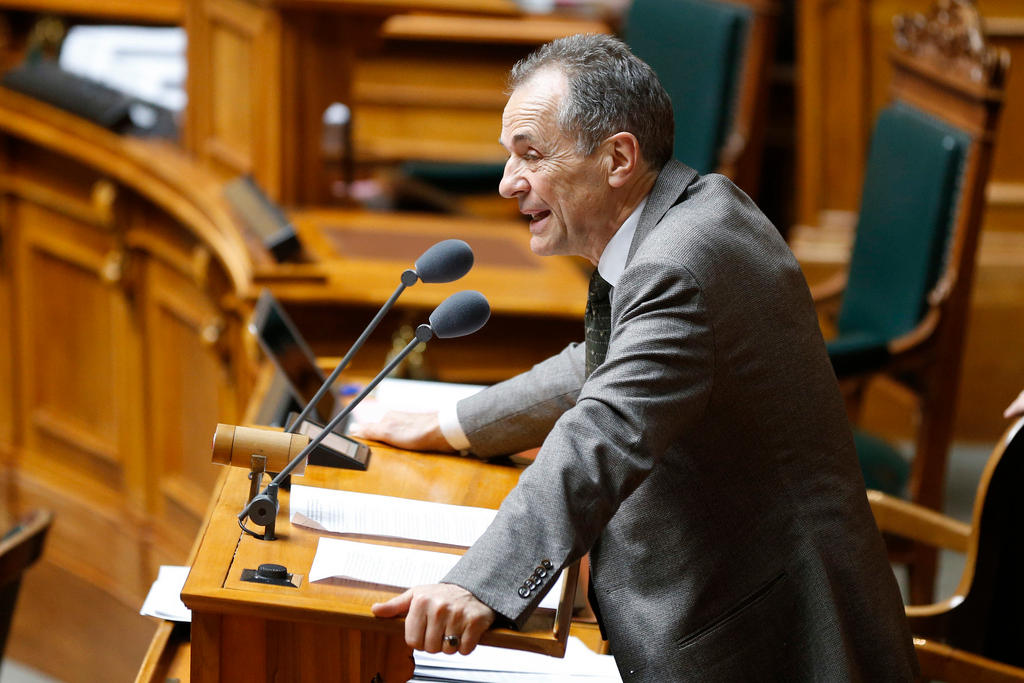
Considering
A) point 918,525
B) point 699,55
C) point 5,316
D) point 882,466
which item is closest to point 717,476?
point 918,525

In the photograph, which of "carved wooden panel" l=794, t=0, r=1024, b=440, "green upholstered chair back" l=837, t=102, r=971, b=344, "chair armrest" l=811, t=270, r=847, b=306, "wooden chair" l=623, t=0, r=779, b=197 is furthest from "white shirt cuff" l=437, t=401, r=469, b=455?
"carved wooden panel" l=794, t=0, r=1024, b=440

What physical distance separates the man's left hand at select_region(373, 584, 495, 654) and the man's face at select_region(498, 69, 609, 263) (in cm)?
46

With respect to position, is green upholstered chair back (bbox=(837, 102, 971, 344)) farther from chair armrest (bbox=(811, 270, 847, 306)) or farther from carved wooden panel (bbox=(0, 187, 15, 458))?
carved wooden panel (bbox=(0, 187, 15, 458))

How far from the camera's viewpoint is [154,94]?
3.87 m

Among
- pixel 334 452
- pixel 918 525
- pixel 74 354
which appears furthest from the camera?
pixel 74 354

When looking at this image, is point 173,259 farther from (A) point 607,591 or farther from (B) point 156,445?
(A) point 607,591

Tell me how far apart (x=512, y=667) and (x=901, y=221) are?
1.79 m

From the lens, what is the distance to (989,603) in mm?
1880

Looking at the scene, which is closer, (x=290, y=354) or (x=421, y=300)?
(x=290, y=354)

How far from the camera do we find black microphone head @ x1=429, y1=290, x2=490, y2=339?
145 centimetres

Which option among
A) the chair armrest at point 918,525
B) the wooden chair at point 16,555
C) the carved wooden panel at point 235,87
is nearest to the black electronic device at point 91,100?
Result: the carved wooden panel at point 235,87

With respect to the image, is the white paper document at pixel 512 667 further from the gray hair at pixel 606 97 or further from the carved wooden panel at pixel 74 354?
the carved wooden panel at pixel 74 354

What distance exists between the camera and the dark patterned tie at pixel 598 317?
4.92 ft

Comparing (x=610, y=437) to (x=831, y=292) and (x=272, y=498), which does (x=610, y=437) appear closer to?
(x=272, y=498)
